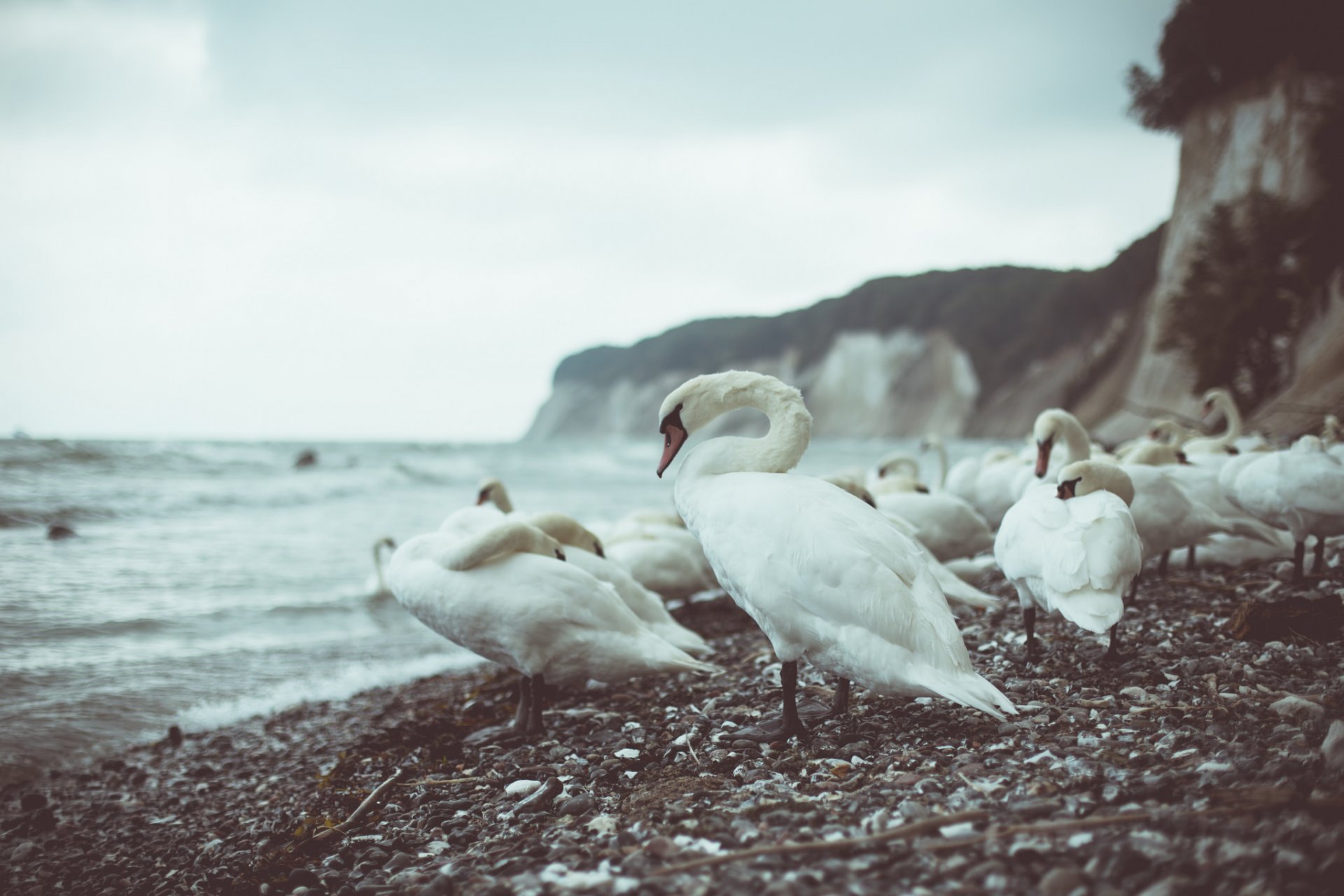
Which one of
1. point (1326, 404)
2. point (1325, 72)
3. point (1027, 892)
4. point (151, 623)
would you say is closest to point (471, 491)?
point (151, 623)

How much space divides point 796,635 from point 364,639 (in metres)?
5.67

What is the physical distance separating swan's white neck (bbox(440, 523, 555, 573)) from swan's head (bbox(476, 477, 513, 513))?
144 inches

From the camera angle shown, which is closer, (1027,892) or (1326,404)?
(1027,892)

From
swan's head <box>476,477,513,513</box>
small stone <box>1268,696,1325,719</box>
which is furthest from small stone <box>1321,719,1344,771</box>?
swan's head <box>476,477,513,513</box>

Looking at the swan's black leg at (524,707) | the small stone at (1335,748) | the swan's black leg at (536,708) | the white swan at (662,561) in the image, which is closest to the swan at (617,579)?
the white swan at (662,561)

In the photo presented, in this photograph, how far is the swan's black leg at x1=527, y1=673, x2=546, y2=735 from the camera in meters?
4.69

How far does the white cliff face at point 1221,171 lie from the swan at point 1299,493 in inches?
884

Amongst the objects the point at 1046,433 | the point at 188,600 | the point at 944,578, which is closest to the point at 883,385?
the point at 188,600

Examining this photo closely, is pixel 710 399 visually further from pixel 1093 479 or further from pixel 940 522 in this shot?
pixel 940 522

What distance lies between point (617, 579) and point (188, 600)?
18.1ft

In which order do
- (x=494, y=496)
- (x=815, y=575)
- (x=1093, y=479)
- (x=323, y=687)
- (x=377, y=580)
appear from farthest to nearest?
(x=377, y=580) < (x=494, y=496) < (x=323, y=687) < (x=1093, y=479) < (x=815, y=575)

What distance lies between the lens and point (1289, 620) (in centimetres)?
438

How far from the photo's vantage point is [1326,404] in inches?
588

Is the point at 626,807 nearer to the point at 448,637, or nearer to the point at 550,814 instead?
the point at 550,814
